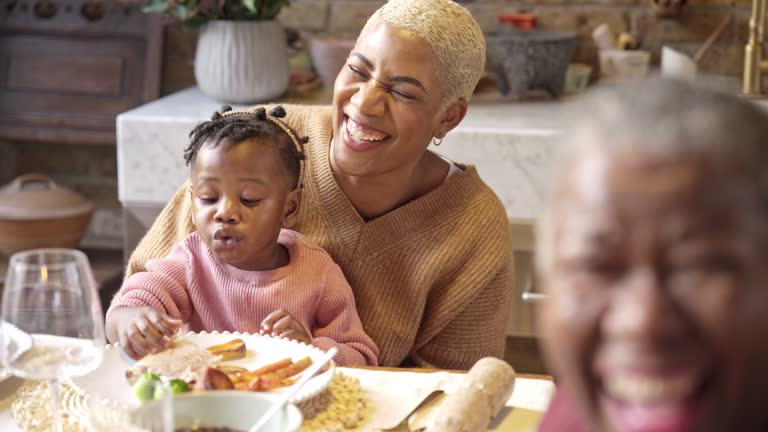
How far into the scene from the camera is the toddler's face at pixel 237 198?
4.85 feet

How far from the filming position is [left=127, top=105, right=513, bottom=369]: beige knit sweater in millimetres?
1685

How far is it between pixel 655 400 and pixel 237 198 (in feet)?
3.28

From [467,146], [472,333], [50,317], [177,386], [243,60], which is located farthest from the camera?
[243,60]

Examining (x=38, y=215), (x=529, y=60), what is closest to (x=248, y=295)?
(x=529, y=60)

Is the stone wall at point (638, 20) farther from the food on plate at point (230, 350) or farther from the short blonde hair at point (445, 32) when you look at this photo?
the food on plate at point (230, 350)

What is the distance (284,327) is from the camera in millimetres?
1380

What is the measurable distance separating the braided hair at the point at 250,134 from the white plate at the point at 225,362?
→ 323mm

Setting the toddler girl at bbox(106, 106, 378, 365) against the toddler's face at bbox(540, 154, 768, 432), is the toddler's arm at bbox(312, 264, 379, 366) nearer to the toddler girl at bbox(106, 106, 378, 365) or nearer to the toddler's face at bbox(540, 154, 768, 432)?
the toddler girl at bbox(106, 106, 378, 365)

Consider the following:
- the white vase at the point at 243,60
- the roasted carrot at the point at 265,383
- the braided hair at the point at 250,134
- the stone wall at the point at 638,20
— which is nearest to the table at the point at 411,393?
the roasted carrot at the point at 265,383

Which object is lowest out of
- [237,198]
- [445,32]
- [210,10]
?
[237,198]

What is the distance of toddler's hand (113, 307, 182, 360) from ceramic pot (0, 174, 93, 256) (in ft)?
5.38

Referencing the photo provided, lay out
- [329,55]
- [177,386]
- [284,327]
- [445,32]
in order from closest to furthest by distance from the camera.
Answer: [177,386] → [284,327] → [445,32] → [329,55]

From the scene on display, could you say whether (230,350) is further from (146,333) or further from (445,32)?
(445,32)

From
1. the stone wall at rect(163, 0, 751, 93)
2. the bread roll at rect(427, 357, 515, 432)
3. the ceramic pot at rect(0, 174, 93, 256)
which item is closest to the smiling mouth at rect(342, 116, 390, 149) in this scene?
the bread roll at rect(427, 357, 515, 432)
